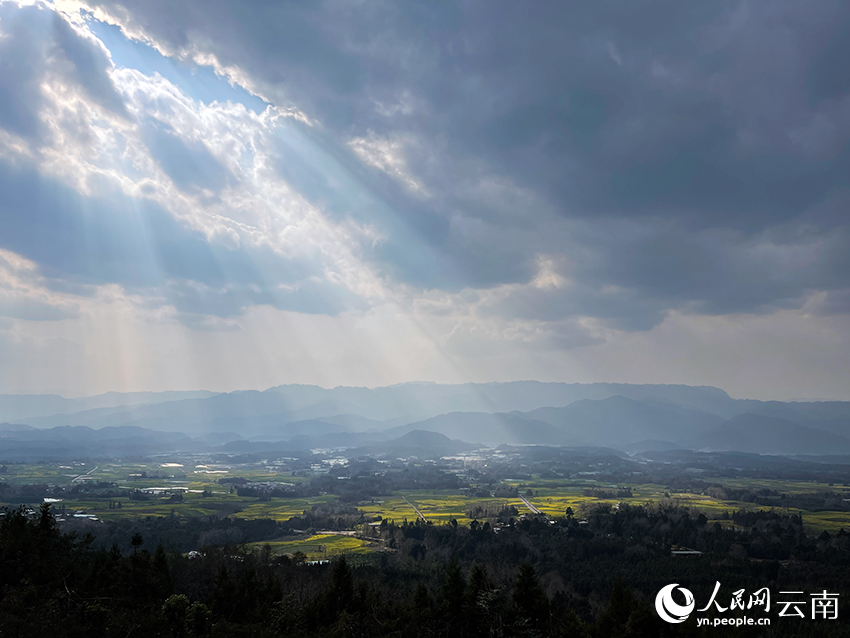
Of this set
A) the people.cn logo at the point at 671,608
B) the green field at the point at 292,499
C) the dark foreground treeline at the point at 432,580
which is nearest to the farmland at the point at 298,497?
the green field at the point at 292,499

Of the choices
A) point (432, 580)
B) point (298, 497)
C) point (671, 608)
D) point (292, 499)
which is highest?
point (671, 608)

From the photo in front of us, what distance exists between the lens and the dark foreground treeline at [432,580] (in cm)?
2103

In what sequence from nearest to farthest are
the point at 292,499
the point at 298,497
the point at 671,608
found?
the point at 671,608 < the point at 292,499 < the point at 298,497

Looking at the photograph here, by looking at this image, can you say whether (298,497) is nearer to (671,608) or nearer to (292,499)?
(292,499)

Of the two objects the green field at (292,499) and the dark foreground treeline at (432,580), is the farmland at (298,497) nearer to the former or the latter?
the green field at (292,499)

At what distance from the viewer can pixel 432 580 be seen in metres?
53.7

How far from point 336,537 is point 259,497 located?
45029 mm

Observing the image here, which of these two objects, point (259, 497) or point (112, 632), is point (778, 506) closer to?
point (259, 497)

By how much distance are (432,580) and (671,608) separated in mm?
32367

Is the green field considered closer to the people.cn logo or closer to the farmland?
the farmland

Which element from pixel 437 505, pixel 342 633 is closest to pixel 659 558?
pixel 342 633

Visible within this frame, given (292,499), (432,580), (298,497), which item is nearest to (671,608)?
(432,580)

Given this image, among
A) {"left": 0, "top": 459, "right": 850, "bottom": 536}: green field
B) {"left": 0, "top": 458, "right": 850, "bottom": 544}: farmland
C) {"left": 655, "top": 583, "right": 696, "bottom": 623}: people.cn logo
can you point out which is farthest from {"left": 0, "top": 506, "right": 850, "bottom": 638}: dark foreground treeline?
{"left": 0, "top": 459, "right": 850, "bottom": 536}: green field

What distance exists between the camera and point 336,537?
264ft
